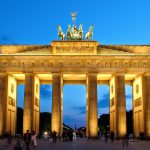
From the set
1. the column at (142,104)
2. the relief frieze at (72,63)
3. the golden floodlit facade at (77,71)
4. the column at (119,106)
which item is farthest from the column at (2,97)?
the column at (142,104)

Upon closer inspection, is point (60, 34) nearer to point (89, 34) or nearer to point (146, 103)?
point (89, 34)

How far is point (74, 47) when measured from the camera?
66.2 m

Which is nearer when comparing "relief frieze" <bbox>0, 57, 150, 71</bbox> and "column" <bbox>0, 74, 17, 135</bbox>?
"column" <bbox>0, 74, 17, 135</bbox>

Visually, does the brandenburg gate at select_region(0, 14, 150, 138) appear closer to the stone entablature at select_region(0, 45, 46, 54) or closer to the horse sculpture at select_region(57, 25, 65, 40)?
the stone entablature at select_region(0, 45, 46, 54)

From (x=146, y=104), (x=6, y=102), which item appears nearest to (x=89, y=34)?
(x=146, y=104)

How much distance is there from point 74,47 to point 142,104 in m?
14.7

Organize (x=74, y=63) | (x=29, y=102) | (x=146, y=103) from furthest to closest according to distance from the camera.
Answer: (x=74, y=63), (x=146, y=103), (x=29, y=102)

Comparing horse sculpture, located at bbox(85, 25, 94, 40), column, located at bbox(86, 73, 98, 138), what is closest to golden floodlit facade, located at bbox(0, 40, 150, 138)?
column, located at bbox(86, 73, 98, 138)

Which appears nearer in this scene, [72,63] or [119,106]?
[119,106]

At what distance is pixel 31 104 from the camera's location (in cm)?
6425

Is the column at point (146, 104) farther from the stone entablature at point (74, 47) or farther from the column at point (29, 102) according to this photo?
the column at point (29, 102)

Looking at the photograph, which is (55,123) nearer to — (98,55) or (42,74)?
(42,74)

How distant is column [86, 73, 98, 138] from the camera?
208ft

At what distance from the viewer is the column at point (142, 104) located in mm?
63900
